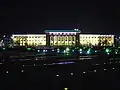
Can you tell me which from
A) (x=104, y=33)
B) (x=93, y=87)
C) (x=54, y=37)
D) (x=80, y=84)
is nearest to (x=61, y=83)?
(x=80, y=84)

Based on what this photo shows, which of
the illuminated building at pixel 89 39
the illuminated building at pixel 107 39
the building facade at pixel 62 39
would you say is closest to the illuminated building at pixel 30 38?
the building facade at pixel 62 39

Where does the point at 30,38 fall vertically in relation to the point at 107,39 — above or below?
above

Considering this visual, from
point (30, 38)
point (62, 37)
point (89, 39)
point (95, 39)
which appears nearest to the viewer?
point (62, 37)

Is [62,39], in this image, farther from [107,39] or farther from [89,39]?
[107,39]

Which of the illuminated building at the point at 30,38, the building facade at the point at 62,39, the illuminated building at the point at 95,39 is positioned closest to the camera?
the building facade at the point at 62,39

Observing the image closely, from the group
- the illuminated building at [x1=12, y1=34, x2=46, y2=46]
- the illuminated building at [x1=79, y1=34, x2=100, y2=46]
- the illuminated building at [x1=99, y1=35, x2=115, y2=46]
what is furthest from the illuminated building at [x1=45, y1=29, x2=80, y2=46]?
the illuminated building at [x1=99, y1=35, x2=115, y2=46]

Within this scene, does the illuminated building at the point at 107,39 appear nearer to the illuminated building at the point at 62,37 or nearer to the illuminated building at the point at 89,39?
the illuminated building at the point at 89,39

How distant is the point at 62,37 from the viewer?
5679 inches

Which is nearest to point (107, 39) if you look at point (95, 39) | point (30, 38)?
point (95, 39)

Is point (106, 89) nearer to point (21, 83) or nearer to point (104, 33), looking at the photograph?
point (21, 83)

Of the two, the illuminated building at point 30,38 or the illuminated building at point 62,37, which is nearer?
the illuminated building at point 62,37

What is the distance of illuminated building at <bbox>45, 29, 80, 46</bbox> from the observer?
141250 millimetres

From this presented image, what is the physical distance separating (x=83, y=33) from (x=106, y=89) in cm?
13407

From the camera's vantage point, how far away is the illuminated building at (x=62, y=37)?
463ft
